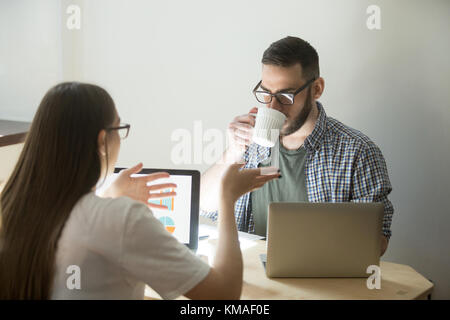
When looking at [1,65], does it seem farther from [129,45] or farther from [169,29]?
[169,29]

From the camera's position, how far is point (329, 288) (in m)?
1.35

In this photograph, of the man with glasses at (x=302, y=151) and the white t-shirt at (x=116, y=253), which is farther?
the man with glasses at (x=302, y=151)

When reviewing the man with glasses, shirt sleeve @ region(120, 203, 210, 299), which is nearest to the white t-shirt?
shirt sleeve @ region(120, 203, 210, 299)

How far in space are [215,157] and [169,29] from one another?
2.48ft

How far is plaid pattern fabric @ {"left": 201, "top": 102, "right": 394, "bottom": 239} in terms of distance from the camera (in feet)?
5.96

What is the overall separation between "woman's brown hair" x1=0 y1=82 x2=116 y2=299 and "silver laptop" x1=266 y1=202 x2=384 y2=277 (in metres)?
0.56

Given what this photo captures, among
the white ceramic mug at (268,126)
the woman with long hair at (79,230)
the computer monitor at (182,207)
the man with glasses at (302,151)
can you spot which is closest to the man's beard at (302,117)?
the man with glasses at (302,151)

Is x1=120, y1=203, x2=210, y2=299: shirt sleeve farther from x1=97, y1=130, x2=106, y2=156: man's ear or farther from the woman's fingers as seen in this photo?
the woman's fingers

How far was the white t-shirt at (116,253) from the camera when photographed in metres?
0.97

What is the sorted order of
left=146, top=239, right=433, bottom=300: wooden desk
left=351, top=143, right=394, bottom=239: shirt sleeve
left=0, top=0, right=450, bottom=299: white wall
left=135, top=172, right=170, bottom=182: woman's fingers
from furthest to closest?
left=0, top=0, right=450, bottom=299: white wall
left=351, top=143, right=394, bottom=239: shirt sleeve
left=135, top=172, right=170, bottom=182: woman's fingers
left=146, top=239, right=433, bottom=300: wooden desk

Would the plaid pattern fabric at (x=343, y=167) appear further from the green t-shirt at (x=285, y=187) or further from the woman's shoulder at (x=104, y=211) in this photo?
the woman's shoulder at (x=104, y=211)

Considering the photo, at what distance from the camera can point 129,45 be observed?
8.95 feet

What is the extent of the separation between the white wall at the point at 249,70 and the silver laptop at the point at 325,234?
847 mm

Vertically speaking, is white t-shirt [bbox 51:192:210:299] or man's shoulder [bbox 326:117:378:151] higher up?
man's shoulder [bbox 326:117:378:151]
